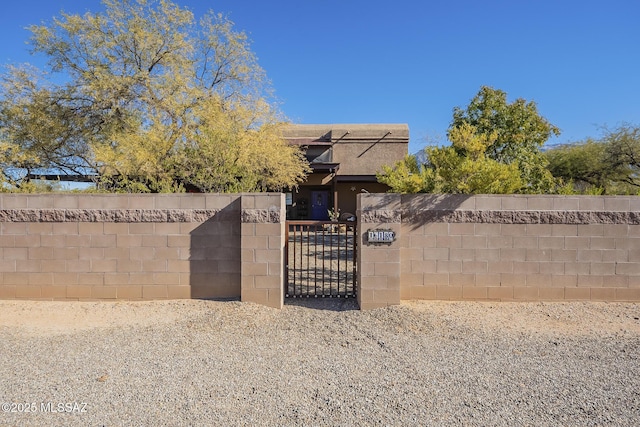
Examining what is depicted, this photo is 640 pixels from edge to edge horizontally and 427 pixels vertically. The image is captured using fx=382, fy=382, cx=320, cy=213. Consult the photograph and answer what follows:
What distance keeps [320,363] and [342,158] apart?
71.4ft

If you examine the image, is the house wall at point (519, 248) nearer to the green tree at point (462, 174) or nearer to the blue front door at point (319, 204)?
the green tree at point (462, 174)

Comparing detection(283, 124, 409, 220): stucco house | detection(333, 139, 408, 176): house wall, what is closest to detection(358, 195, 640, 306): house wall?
detection(283, 124, 409, 220): stucco house

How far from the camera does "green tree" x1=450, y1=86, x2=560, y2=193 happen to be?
10.0 meters

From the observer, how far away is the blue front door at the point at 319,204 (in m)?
25.0

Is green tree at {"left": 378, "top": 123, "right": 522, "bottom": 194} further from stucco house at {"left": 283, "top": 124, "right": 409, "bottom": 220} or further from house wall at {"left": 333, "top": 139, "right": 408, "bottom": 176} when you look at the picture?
house wall at {"left": 333, "top": 139, "right": 408, "bottom": 176}

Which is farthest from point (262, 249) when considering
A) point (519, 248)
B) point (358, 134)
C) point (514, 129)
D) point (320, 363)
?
point (358, 134)

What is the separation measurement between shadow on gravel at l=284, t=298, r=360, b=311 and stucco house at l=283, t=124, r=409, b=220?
16.7 m

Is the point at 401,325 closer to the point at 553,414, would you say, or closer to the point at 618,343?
the point at 553,414

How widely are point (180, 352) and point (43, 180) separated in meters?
14.0

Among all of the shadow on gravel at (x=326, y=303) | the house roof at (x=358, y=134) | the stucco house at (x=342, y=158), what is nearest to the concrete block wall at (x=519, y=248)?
the shadow on gravel at (x=326, y=303)

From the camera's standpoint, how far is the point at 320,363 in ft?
15.4

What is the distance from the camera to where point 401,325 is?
6008 millimetres

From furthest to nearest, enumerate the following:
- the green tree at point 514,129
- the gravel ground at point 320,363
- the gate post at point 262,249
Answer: the green tree at point 514,129, the gate post at point 262,249, the gravel ground at point 320,363

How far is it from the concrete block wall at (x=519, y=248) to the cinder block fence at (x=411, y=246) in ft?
0.06
